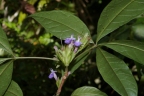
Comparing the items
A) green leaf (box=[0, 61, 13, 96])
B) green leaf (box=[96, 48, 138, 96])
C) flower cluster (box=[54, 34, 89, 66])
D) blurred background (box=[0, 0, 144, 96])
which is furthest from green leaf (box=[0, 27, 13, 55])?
blurred background (box=[0, 0, 144, 96])

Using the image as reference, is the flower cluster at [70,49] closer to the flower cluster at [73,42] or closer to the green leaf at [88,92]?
the flower cluster at [73,42]

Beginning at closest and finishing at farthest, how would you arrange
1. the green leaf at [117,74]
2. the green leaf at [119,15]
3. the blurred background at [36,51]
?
the green leaf at [117,74] → the green leaf at [119,15] → the blurred background at [36,51]

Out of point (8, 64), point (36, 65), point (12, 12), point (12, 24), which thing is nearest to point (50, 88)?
point (36, 65)

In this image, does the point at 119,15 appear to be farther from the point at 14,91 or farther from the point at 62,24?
the point at 14,91

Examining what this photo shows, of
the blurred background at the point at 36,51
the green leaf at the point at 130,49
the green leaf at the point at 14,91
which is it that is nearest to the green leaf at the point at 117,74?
the green leaf at the point at 130,49

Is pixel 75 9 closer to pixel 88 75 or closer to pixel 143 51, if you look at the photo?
pixel 88 75

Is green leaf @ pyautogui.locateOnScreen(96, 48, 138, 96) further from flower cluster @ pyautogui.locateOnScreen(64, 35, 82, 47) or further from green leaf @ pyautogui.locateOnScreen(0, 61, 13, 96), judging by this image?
green leaf @ pyautogui.locateOnScreen(0, 61, 13, 96)
